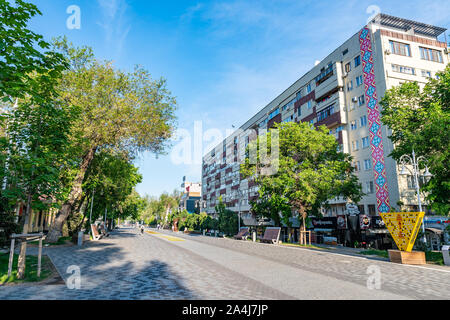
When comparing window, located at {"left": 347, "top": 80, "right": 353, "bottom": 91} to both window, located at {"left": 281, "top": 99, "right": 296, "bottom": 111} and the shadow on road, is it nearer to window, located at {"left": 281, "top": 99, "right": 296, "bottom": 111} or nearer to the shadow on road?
window, located at {"left": 281, "top": 99, "right": 296, "bottom": 111}

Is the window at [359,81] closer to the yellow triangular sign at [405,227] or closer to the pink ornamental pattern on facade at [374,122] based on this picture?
the pink ornamental pattern on facade at [374,122]

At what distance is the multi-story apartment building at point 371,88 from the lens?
30.8 metres

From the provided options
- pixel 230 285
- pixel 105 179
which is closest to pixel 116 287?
pixel 230 285

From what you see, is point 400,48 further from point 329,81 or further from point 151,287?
point 151,287

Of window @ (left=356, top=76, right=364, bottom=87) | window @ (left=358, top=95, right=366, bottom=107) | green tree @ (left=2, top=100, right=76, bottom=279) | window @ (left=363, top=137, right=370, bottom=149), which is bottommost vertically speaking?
green tree @ (left=2, top=100, right=76, bottom=279)

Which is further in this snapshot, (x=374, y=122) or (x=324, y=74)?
(x=324, y=74)

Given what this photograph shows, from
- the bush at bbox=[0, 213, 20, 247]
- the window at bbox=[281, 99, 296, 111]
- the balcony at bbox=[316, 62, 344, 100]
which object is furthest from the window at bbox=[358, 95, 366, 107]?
the bush at bbox=[0, 213, 20, 247]

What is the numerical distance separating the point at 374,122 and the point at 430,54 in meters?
12.0

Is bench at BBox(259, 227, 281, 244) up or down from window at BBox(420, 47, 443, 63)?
down

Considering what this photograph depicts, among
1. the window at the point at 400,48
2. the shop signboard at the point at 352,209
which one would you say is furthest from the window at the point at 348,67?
the shop signboard at the point at 352,209

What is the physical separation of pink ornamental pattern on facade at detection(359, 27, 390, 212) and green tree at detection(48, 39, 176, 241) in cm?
2207

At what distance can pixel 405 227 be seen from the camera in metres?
14.3

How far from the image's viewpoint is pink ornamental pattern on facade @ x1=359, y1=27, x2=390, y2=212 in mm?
30422
